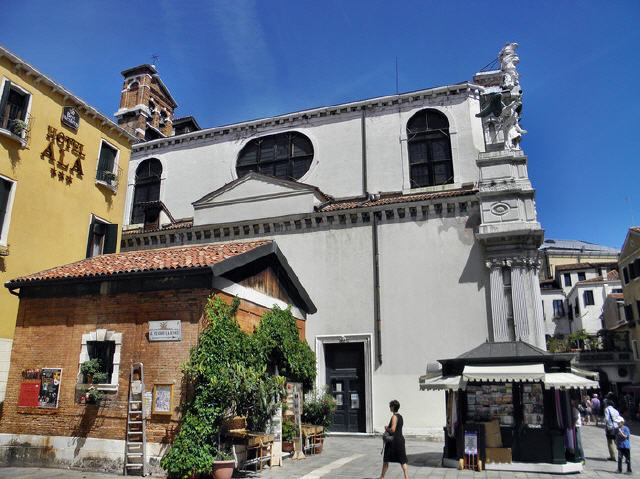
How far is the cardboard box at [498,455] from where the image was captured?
452 inches

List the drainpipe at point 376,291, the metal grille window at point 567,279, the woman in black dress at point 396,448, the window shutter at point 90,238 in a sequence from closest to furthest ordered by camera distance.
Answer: the woman in black dress at point 396,448 < the window shutter at point 90,238 < the drainpipe at point 376,291 < the metal grille window at point 567,279

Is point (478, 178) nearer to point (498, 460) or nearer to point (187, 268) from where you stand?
point (498, 460)

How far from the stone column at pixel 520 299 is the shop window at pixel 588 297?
37894mm

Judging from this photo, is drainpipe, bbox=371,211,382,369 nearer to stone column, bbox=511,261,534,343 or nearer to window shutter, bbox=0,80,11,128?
stone column, bbox=511,261,534,343

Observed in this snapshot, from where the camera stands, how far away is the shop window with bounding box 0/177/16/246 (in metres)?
15.4

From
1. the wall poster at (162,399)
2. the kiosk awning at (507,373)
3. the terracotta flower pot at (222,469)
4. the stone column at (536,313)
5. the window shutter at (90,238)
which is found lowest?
the terracotta flower pot at (222,469)

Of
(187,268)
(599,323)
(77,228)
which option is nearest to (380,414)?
(187,268)

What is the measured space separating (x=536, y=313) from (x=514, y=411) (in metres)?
7.17

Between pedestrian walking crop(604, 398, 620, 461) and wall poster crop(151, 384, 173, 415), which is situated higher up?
wall poster crop(151, 384, 173, 415)

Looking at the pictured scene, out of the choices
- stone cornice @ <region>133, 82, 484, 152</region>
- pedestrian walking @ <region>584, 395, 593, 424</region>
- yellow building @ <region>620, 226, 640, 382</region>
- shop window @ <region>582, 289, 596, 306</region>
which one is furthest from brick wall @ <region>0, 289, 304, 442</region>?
shop window @ <region>582, 289, 596, 306</region>

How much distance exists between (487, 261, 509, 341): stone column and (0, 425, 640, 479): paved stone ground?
14.5 feet

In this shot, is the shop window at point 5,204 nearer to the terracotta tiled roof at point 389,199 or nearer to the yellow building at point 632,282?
the terracotta tiled roof at point 389,199

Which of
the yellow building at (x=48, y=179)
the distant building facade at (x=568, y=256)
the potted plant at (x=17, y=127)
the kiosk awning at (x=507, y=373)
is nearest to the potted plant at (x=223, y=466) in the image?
the kiosk awning at (x=507, y=373)

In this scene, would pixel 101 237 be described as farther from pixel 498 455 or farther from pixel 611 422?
pixel 611 422
